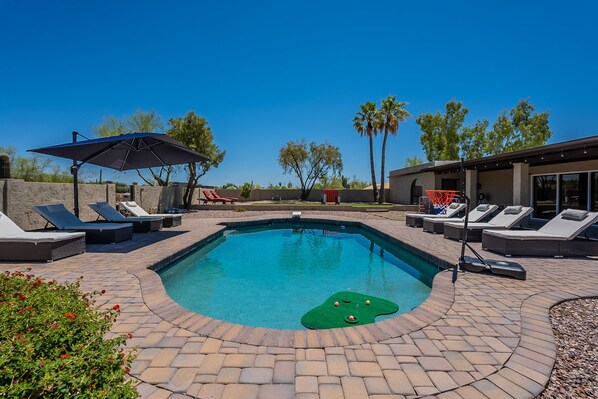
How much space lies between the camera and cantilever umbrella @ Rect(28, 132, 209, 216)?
658 cm

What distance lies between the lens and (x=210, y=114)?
19062 millimetres

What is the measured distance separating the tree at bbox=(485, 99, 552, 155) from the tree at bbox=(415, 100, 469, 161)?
11.8 feet

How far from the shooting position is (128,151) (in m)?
8.76

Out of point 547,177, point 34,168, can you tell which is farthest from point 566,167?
point 34,168

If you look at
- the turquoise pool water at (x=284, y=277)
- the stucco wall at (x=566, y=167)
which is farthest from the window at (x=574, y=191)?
the turquoise pool water at (x=284, y=277)

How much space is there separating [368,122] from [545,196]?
15.0 metres

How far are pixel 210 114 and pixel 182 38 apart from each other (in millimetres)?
6821

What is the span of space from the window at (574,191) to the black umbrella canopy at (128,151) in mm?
12700

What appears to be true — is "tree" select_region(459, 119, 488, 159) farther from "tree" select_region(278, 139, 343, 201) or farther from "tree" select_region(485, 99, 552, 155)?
"tree" select_region(278, 139, 343, 201)

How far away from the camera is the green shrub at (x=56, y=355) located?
1.15m

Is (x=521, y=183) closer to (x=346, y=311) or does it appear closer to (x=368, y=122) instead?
(x=346, y=311)

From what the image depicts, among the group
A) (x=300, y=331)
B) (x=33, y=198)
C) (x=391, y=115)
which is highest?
(x=391, y=115)

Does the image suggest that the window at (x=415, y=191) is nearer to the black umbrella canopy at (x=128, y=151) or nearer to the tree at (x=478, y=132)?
the tree at (x=478, y=132)

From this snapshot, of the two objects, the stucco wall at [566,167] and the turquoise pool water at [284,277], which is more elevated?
the stucco wall at [566,167]
